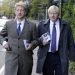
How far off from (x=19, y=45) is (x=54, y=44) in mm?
643

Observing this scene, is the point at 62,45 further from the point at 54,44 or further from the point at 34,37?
the point at 34,37

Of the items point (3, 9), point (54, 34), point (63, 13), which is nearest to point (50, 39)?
point (54, 34)

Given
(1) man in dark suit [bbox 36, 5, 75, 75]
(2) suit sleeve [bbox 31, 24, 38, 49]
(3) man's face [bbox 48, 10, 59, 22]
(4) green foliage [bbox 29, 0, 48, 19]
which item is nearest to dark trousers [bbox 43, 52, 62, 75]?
(1) man in dark suit [bbox 36, 5, 75, 75]

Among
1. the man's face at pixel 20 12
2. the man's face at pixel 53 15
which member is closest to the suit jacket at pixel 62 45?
the man's face at pixel 53 15

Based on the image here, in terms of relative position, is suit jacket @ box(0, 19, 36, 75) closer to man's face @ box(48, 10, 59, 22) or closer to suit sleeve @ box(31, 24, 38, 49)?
suit sleeve @ box(31, 24, 38, 49)

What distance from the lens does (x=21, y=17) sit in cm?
589

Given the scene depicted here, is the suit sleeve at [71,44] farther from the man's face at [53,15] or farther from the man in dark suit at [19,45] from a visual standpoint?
the man in dark suit at [19,45]

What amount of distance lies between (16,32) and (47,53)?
27.5 inches

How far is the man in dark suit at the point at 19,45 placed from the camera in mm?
5934

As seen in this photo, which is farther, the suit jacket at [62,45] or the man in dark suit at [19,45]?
the suit jacket at [62,45]

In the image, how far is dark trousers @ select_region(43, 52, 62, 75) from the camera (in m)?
6.30

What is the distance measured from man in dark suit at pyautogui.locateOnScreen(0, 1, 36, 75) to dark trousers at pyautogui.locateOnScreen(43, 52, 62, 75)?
43cm

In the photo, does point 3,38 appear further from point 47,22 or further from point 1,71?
point 1,71

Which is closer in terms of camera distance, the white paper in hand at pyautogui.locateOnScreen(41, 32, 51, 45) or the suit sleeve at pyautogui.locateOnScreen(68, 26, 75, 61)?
the white paper in hand at pyautogui.locateOnScreen(41, 32, 51, 45)
